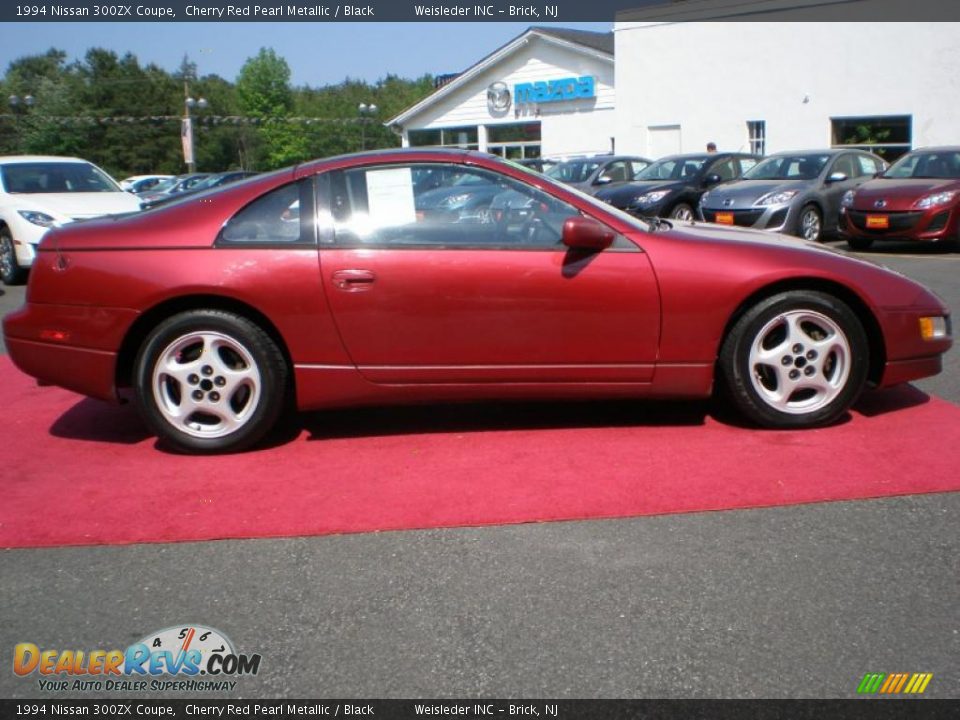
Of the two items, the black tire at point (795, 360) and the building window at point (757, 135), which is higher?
the building window at point (757, 135)

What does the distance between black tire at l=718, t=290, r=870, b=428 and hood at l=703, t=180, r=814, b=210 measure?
9171 millimetres

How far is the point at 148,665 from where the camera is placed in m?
2.98

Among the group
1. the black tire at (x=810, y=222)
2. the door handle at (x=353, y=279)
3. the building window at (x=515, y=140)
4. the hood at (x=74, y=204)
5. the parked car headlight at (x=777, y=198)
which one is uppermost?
the building window at (x=515, y=140)

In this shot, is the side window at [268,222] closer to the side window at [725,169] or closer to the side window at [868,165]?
the side window at [868,165]

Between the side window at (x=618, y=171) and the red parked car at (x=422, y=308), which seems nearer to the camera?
the red parked car at (x=422, y=308)

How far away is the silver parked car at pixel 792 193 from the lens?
1366 centimetres

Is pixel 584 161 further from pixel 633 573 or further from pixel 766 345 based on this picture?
pixel 633 573

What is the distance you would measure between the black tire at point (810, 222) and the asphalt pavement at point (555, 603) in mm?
10385

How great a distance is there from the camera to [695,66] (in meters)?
27.0

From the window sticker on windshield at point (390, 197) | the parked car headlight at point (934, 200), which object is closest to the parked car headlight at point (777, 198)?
the parked car headlight at point (934, 200)

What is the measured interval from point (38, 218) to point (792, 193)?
978 centimetres

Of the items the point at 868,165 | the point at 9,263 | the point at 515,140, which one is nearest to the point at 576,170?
the point at 868,165
